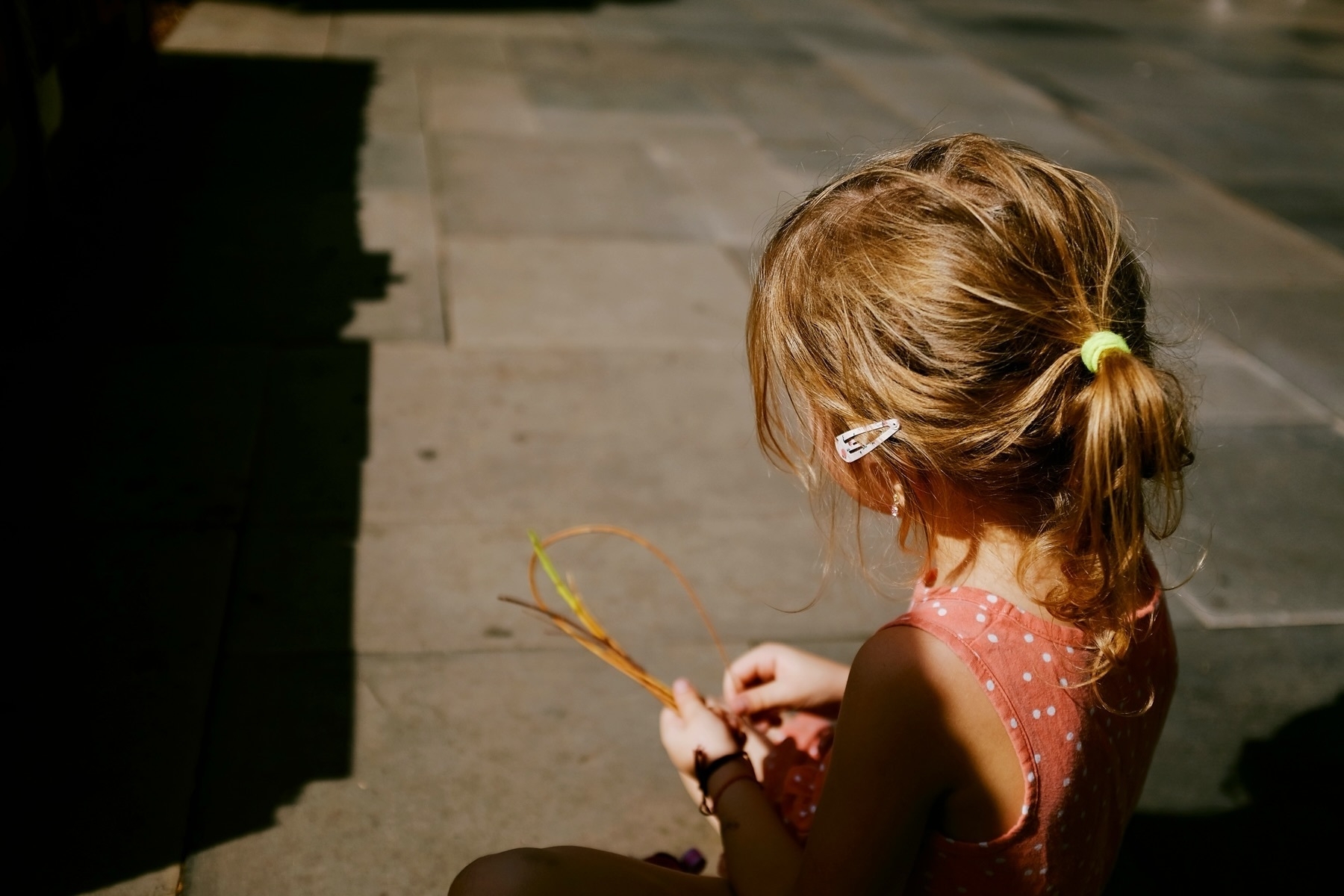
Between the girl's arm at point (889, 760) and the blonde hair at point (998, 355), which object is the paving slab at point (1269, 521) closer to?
the blonde hair at point (998, 355)

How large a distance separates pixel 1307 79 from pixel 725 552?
905 centimetres

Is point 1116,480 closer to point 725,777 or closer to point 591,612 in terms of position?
point 725,777

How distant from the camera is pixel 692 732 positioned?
1894 millimetres

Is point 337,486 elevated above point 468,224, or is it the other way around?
point 337,486

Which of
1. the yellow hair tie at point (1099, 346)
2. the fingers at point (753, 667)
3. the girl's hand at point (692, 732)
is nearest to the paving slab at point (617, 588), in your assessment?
the fingers at point (753, 667)

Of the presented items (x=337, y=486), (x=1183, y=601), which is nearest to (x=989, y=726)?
(x=1183, y=601)

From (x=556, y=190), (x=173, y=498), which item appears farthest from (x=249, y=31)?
(x=173, y=498)

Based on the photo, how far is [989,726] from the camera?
4.44ft

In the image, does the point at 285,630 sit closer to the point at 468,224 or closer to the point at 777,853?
the point at 777,853

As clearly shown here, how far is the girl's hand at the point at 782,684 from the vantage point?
2.06m

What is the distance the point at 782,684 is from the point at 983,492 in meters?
0.75

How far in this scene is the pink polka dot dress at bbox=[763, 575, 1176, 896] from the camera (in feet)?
4.50

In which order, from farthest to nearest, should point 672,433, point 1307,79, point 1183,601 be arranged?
1. point 1307,79
2. point 672,433
3. point 1183,601

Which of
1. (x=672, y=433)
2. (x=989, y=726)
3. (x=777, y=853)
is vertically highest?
(x=989, y=726)
